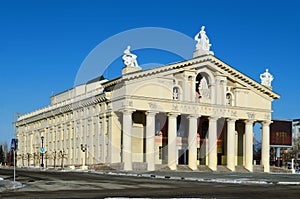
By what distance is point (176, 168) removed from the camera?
70250 mm

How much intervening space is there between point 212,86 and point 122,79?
16442mm

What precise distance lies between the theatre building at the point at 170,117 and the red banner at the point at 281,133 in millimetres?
6834

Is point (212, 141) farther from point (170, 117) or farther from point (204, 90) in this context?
point (170, 117)

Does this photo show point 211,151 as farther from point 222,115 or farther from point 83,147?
point 83,147

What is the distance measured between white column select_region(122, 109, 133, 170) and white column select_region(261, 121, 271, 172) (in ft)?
84.6

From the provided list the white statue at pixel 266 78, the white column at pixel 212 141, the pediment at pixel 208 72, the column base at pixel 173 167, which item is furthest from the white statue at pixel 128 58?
the white statue at pixel 266 78

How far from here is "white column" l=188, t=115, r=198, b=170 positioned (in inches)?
2844

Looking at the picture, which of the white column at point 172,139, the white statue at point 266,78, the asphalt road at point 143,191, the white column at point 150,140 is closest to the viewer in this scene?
the asphalt road at point 143,191

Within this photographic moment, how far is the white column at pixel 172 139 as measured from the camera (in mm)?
70125

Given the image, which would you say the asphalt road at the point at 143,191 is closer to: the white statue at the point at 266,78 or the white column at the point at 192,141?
the white column at the point at 192,141

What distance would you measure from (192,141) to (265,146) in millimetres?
15624

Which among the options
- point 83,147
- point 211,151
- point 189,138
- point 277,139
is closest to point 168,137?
point 189,138

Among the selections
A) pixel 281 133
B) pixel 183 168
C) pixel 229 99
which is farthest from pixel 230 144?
pixel 281 133

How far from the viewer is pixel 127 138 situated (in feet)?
219
